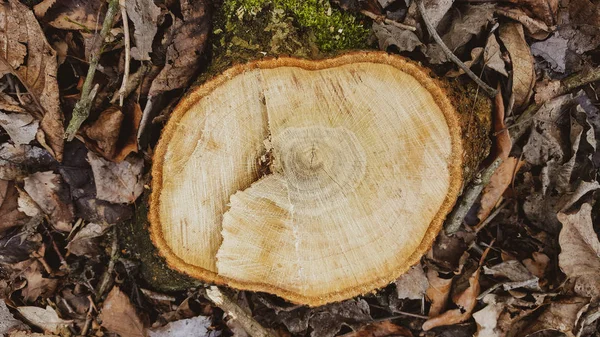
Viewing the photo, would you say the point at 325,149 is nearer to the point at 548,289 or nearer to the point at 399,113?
the point at 399,113

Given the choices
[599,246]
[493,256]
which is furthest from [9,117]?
[599,246]

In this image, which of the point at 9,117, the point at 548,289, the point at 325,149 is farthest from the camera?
the point at 548,289

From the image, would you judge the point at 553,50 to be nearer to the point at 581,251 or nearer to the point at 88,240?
the point at 581,251

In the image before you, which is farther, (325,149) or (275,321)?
(275,321)

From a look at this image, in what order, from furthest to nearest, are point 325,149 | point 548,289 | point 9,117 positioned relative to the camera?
point 548,289
point 9,117
point 325,149

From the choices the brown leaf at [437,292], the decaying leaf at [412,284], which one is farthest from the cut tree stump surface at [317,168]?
the brown leaf at [437,292]

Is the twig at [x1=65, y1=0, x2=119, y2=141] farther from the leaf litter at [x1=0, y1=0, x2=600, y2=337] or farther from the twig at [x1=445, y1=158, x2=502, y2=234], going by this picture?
the twig at [x1=445, y1=158, x2=502, y2=234]
